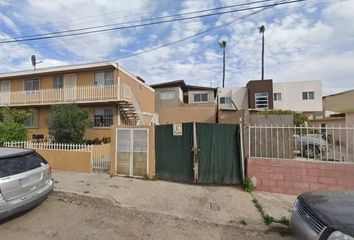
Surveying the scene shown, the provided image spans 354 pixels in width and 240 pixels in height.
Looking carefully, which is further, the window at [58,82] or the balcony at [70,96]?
the window at [58,82]

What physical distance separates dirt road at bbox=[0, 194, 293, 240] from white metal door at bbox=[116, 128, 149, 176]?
2.70 m

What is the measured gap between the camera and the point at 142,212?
5719 mm

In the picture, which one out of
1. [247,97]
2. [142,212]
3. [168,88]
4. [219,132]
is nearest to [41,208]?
[142,212]

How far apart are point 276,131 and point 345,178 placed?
2.25m

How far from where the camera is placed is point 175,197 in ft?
21.8

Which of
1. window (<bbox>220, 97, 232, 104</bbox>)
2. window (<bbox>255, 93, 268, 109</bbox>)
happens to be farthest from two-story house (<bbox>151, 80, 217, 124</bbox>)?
window (<bbox>255, 93, 268, 109</bbox>)

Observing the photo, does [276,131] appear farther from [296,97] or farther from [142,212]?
[296,97]

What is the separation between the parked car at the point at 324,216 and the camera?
108 inches

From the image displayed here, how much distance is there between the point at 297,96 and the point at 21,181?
110 feet

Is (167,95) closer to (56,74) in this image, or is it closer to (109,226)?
(56,74)

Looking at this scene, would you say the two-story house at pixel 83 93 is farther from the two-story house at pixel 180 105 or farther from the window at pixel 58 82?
the two-story house at pixel 180 105

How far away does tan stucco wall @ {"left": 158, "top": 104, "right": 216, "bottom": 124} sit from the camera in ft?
82.8

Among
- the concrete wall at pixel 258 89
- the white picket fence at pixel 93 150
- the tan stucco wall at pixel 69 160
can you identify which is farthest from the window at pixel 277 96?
the tan stucco wall at pixel 69 160

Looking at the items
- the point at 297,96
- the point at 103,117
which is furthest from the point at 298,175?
the point at 297,96
